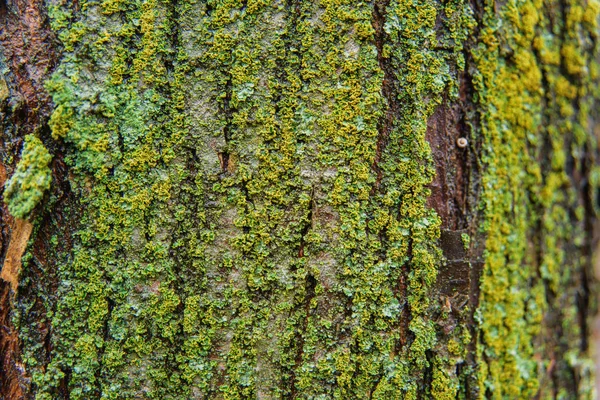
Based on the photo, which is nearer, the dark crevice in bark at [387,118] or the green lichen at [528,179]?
the dark crevice in bark at [387,118]

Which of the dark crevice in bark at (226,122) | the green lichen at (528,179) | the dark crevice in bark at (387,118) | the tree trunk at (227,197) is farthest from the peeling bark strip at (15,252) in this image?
the green lichen at (528,179)

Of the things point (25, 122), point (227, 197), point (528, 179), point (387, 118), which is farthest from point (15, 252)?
point (528, 179)

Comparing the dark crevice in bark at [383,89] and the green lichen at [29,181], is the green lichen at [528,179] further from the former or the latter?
the green lichen at [29,181]

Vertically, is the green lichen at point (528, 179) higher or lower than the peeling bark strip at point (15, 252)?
higher

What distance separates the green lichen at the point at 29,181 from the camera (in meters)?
1.12

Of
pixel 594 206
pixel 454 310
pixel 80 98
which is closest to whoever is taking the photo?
pixel 80 98

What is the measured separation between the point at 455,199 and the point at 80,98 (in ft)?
3.43

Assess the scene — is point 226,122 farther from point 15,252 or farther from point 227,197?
point 15,252

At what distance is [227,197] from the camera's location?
1153mm

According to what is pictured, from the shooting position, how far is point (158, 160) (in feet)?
3.74

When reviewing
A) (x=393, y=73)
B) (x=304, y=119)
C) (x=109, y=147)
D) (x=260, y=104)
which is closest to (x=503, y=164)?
(x=393, y=73)

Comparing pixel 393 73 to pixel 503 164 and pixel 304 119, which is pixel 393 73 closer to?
pixel 304 119

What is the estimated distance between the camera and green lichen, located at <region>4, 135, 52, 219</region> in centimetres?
112

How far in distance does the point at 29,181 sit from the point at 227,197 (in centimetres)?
51
